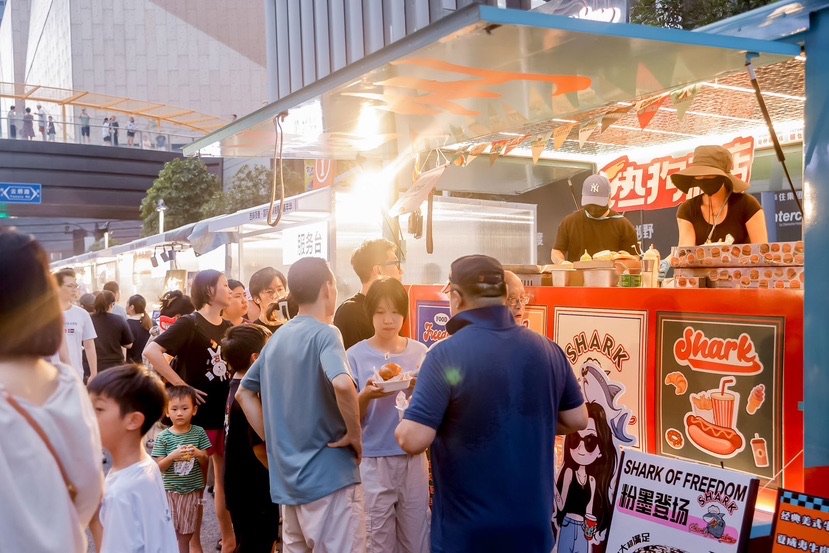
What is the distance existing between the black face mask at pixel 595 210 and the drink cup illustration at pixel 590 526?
2703 mm

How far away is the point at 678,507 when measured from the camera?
3.38m

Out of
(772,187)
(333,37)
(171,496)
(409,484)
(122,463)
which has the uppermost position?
(333,37)

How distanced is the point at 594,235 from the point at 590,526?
265 centimetres

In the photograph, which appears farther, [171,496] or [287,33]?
[287,33]

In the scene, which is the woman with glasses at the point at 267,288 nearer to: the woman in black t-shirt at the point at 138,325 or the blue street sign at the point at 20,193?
the woman in black t-shirt at the point at 138,325

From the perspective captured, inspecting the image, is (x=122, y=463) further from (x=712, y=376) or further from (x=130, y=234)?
(x=130, y=234)

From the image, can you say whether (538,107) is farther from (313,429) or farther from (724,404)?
(313,429)

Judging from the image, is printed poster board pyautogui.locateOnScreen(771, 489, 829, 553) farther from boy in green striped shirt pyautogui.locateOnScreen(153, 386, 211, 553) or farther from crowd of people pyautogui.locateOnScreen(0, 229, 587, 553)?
boy in green striped shirt pyautogui.locateOnScreen(153, 386, 211, 553)

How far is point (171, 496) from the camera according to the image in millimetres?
5016

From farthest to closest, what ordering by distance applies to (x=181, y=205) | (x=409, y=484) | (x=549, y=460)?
(x=181, y=205)
(x=409, y=484)
(x=549, y=460)

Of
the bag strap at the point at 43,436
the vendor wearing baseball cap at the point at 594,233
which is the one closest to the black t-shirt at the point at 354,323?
the vendor wearing baseball cap at the point at 594,233

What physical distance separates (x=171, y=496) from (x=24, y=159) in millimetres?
39357

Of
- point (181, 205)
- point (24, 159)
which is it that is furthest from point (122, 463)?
point (24, 159)

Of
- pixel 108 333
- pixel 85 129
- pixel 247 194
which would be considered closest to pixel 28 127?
pixel 85 129
